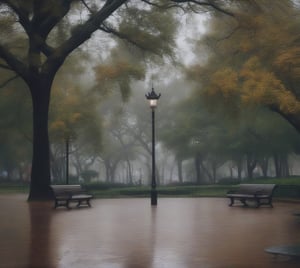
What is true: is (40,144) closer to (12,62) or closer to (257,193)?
(12,62)

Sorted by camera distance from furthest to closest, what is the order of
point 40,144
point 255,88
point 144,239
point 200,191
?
point 200,191 < point 40,144 < point 255,88 < point 144,239

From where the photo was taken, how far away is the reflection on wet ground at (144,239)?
8.55 m

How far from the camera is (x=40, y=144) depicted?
25.1 meters

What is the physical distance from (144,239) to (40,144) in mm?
15031

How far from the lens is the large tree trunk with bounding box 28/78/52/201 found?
24.9 metres

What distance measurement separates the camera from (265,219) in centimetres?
1545

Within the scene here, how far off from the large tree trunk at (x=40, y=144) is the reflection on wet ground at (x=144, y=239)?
7596 mm

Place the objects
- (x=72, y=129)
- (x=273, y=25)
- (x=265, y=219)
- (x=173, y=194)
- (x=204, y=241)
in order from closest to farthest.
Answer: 1. (x=204, y=241)
2. (x=265, y=219)
3. (x=273, y=25)
4. (x=173, y=194)
5. (x=72, y=129)

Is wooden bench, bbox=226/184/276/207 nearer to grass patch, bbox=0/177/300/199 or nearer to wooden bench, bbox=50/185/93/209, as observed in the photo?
grass patch, bbox=0/177/300/199

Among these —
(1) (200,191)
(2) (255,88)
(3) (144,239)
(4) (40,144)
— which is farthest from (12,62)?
(1) (200,191)

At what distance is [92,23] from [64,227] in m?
13.8

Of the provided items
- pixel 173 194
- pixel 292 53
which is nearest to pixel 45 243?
pixel 292 53

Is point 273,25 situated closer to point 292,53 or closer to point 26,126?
point 292,53

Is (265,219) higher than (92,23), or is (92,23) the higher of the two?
(92,23)
